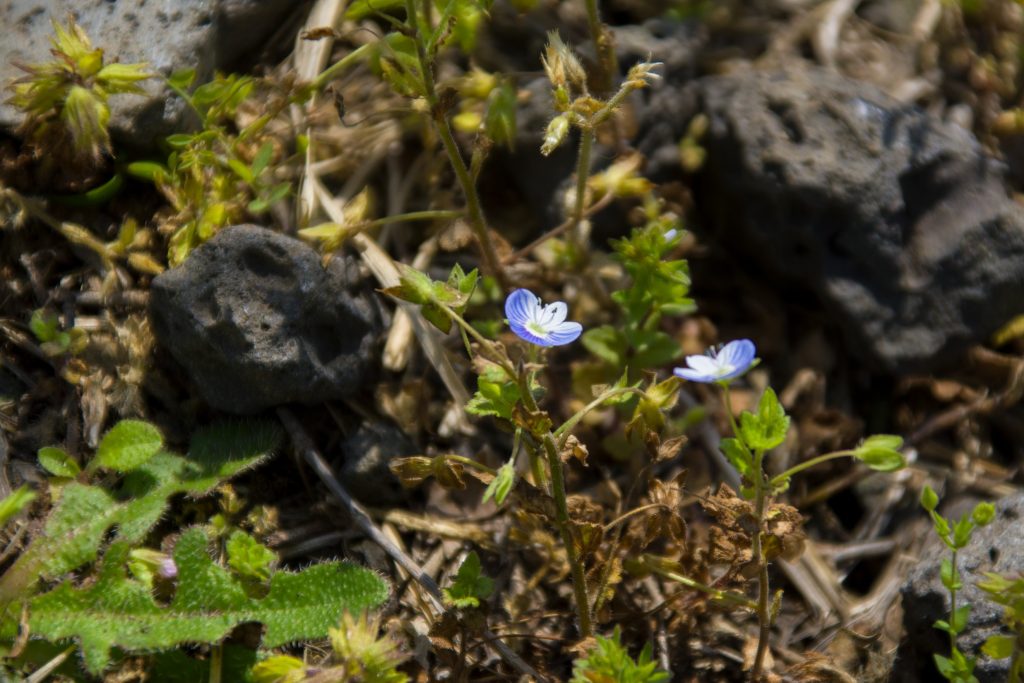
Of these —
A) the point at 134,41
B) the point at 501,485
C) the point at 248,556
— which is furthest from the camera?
the point at 134,41

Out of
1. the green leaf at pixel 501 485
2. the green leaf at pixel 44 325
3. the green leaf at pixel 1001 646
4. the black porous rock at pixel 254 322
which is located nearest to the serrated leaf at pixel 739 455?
the green leaf at pixel 501 485

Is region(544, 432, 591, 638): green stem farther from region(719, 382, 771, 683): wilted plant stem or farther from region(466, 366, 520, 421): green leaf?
region(719, 382, 771, 683): wilted plant stem

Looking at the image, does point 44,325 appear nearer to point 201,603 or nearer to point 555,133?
point 201,603

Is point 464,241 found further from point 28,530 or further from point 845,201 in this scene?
point 28,530

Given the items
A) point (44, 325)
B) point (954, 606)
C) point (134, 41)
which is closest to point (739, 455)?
point (954, 606)

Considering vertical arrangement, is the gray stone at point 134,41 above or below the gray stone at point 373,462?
above

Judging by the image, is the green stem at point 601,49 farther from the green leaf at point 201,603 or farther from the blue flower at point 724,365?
the green leaf at point 201,603
